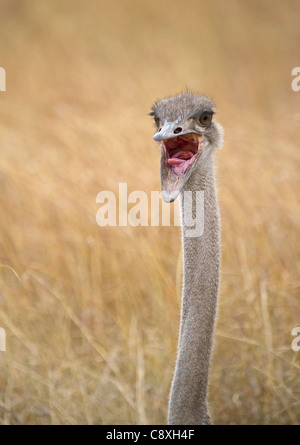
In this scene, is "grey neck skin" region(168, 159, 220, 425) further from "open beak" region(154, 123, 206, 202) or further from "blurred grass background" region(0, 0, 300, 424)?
"blurred grass background" region(0, 0, 300, 424)

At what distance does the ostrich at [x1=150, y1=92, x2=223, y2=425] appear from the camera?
6.21ft

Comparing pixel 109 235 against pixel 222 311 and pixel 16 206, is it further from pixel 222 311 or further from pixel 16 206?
pixel 222 311

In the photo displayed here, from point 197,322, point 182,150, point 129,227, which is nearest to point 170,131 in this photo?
point 182,150

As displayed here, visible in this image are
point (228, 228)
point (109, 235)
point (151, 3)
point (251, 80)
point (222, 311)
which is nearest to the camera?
point (222, 311)

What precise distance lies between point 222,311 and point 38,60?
11.7ft

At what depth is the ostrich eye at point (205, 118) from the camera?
6.49 feet

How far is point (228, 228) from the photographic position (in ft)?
11.8

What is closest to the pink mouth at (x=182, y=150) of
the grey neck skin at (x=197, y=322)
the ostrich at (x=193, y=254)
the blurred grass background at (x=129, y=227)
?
the ostrich at (x=193, y=254)

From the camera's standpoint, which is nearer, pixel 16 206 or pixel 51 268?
pixel 51 268

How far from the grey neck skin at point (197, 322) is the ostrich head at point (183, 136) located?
0.12m

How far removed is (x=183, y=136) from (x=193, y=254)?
30 cm

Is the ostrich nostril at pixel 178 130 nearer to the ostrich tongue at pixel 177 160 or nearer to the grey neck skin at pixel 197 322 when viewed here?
the ostrich tongue at pixel 177 160

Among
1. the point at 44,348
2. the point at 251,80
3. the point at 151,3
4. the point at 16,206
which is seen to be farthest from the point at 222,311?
the point at 151,3

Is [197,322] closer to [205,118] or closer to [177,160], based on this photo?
[177,160]
